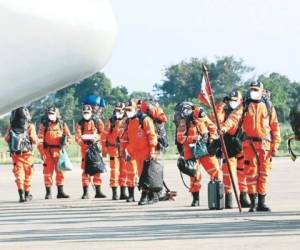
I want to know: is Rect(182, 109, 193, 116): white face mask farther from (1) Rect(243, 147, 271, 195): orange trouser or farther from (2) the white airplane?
(2) the white airplane

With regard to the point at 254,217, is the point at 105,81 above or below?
above

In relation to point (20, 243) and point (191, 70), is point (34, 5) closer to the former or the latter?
point (20, 243)

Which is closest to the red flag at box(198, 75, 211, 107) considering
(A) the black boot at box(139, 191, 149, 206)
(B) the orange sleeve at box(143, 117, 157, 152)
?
(B) the orange sleeve at box(143, 117, 157, 152)

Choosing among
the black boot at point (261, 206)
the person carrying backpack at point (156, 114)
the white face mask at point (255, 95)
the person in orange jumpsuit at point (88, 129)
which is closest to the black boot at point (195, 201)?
the person carrying backpack at point (156, 114)

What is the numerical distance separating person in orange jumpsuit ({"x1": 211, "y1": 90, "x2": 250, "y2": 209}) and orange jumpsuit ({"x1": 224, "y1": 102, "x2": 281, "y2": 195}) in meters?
0.50

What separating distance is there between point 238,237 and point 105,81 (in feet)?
187

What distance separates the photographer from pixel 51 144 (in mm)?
21344

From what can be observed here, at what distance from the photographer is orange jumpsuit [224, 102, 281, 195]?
15.5 metres

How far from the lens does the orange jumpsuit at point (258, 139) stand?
51.0ft

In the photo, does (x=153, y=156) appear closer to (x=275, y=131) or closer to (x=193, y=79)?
(x=275, y=131)

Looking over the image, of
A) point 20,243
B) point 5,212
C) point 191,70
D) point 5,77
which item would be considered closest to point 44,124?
point 5,212

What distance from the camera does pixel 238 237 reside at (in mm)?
12633

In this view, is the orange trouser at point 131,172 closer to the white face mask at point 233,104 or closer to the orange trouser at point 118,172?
the orange trouser at point 118,172

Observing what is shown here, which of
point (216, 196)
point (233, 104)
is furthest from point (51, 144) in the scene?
point (233, 104)
